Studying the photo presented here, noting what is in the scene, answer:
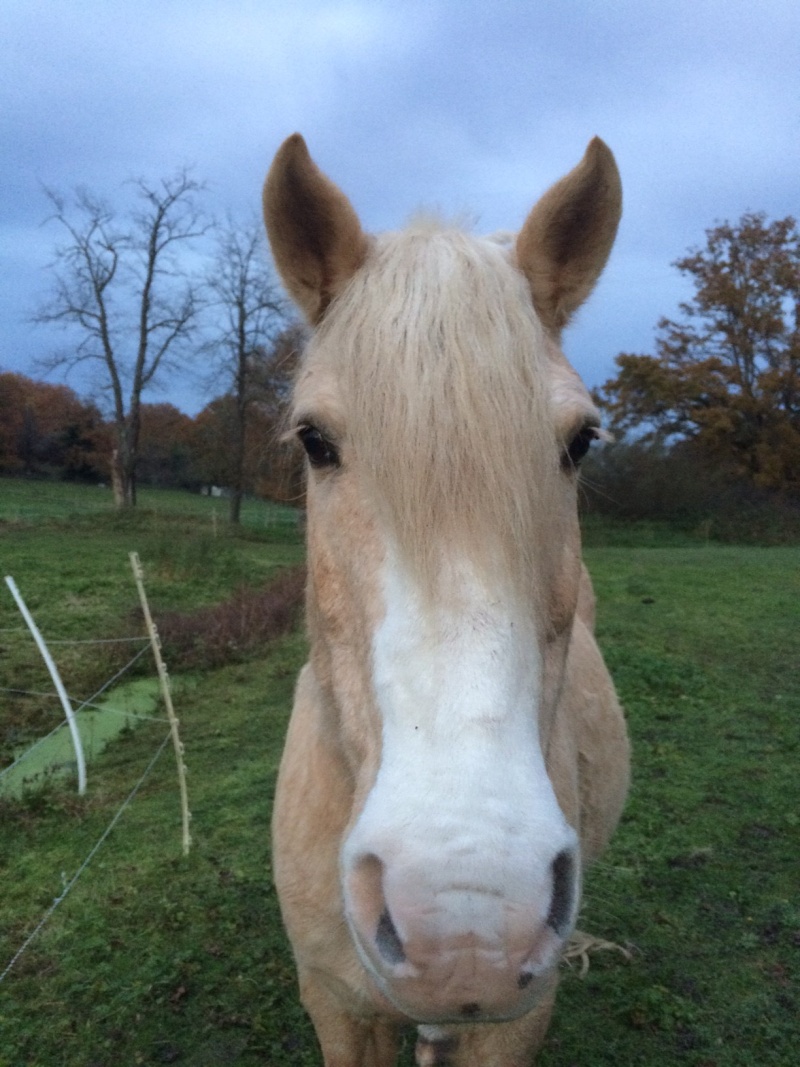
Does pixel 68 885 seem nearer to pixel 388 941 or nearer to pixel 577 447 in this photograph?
pixel 388 941

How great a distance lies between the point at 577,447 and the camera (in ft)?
7.02

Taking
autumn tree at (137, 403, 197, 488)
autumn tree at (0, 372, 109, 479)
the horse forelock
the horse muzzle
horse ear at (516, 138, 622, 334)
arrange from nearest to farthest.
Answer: the horse muzzle
the horse forelock
horse ear at (516, 138, 622, 334)
autumn tree at (0, 372, 109, 479)
autumn tree at (137, 403, 197, 488)

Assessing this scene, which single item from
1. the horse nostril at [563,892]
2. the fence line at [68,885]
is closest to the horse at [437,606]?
the horse nostril at [563,892]

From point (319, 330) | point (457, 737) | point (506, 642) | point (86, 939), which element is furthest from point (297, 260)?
point (86, 939)

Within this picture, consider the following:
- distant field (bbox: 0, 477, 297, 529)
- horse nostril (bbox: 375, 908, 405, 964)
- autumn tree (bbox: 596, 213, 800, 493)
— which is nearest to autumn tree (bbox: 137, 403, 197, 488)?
distant field (bbox: 0, 477, 297, 529)

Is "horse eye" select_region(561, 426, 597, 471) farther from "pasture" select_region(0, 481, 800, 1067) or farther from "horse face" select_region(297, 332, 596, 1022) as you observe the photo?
"pasture" select_region(0, 481, 800, 1067)

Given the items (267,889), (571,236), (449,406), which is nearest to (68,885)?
(267,889)

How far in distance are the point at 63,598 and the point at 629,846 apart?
1041 cm

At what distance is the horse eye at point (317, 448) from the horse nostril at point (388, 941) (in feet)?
3.64

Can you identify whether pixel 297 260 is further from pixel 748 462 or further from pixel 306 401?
pixel 748 462

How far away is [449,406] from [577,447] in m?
0.53

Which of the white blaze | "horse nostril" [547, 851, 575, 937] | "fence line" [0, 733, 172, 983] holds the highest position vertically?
the white blaze

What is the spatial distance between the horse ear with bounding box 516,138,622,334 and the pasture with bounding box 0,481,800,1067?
3.66 m

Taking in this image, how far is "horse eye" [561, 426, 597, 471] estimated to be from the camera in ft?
6.91
